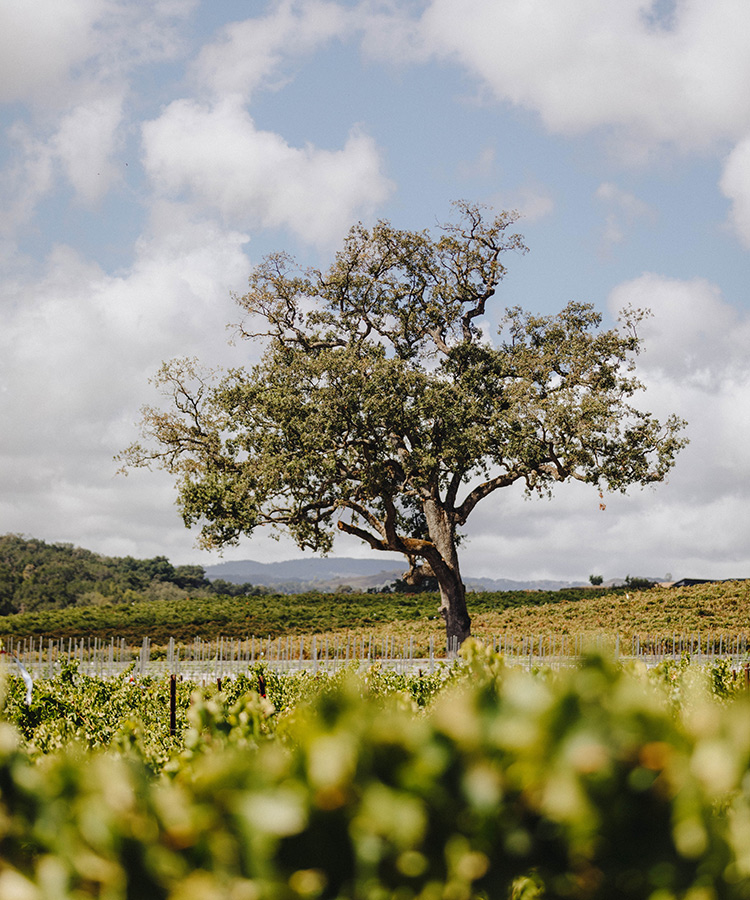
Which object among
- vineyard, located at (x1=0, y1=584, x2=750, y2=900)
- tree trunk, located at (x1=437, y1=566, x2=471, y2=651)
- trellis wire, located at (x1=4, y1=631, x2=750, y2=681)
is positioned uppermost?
vineyard, located at (x1=0, y1=584, x2=750, y2=900)

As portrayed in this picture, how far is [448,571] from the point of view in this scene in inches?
985

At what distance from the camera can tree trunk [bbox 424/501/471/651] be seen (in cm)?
2509

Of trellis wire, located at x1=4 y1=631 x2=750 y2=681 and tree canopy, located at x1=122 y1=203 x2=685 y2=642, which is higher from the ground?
tree canopy, located at x1=122 y1=203 x2=685 y2=642

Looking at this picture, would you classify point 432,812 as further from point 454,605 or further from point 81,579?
point 81,579

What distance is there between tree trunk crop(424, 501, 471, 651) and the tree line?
32.0 meters

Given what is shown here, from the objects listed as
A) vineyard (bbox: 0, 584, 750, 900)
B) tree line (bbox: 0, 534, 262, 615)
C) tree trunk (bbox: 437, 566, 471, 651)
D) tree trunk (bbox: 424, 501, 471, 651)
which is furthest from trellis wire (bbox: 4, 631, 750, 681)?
tree line (bbox: 0, 534, 262, 615)

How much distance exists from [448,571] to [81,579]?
174 ft

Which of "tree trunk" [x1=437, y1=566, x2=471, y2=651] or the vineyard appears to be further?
"tree trunk" [x1=437, y1=566, x2=471, y2=651]

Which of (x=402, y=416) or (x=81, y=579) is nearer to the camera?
(x=402, y=416)

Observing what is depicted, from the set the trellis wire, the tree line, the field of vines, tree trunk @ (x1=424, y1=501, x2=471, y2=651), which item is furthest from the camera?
the tree line

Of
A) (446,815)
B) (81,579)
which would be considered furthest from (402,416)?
(81,579)

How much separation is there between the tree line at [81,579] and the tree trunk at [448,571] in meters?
32.0

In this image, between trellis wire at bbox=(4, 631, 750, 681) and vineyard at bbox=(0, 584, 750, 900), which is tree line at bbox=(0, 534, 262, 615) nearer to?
trellis wire at bbox=(4, 631, 750, 681)

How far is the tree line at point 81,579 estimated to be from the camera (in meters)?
60.8
